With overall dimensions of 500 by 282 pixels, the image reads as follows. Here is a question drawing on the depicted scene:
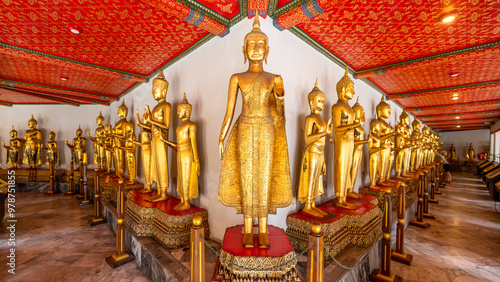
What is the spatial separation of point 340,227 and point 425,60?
11.7ft

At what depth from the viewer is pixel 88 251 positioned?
3520mm

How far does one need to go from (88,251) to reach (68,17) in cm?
347

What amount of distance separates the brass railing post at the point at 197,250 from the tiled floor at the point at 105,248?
1.30 meters

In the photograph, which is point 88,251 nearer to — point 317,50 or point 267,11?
point 267,11

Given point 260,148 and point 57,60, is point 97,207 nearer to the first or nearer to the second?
point 57,60

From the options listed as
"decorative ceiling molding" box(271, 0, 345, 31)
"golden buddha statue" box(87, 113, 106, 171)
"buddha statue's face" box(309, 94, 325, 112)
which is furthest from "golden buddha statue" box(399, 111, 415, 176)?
"golden buddha statue" box(87, 113, 106, 171)

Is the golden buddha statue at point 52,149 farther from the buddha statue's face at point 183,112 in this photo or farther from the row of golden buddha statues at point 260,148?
the buddha statue's face at point 183,112

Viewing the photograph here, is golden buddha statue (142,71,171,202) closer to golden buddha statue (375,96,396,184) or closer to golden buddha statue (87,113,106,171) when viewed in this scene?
golden buddha statue (87,113,106,171)

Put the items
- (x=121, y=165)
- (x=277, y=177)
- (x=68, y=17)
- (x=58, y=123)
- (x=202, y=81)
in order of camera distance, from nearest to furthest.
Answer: (x=277, y=177), (x=68, y=17), (x=202, y=81), (x=121, y=165), (x=58, y=123)

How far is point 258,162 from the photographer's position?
1942mm

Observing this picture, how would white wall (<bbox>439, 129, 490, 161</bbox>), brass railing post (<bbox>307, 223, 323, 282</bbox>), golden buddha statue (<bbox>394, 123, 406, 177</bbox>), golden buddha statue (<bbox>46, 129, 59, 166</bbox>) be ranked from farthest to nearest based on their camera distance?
white wall (<bbox>439, 129, 490, 161</bbox>) < golden buddha statue (<bbox>46, 129, 59, 166</bbox>) < golden buddha statue (<bbox>394, 123, 406, 177</bbox>) < brass railing post (<bbox>307, 223, 323, 282</bbox>)

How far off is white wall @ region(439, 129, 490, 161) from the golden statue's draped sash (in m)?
25.5

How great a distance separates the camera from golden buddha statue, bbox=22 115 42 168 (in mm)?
8453

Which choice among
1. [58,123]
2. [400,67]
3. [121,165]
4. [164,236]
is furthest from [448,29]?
[58,123]
